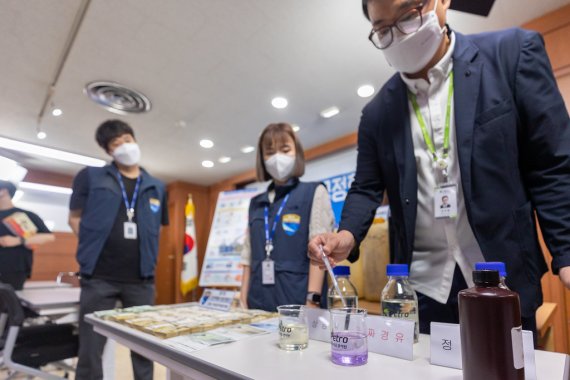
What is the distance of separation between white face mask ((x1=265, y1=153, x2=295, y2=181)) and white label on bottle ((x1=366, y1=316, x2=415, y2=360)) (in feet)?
3.39

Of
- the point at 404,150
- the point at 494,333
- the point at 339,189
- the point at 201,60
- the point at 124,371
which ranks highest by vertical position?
the point at 201,60

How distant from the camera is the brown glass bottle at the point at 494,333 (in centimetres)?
42

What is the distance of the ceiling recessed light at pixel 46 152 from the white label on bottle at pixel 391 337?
17.2 ft

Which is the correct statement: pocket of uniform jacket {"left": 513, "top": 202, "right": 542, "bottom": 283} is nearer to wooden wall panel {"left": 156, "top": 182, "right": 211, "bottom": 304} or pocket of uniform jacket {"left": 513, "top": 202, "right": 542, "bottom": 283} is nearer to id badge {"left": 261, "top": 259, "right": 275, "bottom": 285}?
id badge {"left": 261, "top": 259, "right": 275, "bottom": 285}

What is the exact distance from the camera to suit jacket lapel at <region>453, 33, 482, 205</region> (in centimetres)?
80

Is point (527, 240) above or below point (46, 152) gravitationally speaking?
below

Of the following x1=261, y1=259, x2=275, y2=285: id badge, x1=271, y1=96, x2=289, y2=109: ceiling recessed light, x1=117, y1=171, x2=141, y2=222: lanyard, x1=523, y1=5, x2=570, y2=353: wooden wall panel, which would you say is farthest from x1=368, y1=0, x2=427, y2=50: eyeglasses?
x1=271, y1=96, x2=289, y2=109: ceiling recessed light

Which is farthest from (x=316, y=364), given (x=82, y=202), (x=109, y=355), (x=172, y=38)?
(x=172, y=38)

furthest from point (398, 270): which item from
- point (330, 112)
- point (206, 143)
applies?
point (206, 143)

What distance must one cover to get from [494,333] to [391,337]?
249 millimetres

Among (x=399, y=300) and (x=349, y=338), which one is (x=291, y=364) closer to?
(x=349, y=338)

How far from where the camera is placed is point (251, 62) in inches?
110

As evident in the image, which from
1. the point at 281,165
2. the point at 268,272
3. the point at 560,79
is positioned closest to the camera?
the point at 268,272

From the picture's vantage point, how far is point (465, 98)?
0.84m
